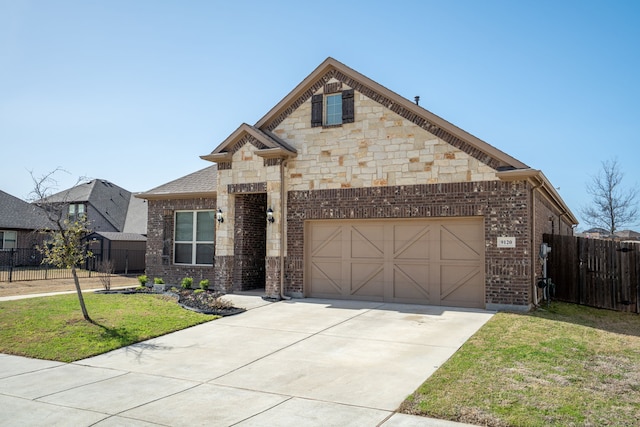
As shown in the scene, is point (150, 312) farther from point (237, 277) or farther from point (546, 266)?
point (546, 266)

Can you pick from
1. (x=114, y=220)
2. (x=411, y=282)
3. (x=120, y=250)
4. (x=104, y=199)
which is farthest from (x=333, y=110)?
(x=104, y=199)

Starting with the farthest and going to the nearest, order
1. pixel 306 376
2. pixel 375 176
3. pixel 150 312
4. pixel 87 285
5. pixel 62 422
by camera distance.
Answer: pixel 87 285, pixel 375 176, pixel 150 312, pixel 306 376, pixel 62 422

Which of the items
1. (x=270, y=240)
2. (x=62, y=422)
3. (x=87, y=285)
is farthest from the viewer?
(x=87, y=285)

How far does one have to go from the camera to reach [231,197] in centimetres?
1630

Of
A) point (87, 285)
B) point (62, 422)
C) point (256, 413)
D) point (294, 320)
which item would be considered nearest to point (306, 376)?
point (256, 413)

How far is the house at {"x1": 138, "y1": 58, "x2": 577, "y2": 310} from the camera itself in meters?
12.9

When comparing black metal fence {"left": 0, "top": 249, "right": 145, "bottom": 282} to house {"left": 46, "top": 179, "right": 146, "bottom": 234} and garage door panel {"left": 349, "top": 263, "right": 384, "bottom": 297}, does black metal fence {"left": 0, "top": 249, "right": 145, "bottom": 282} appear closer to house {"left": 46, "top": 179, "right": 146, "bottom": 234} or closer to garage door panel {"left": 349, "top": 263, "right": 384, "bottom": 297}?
house {"left": 46, "top": 179, "right": 146, "bottom": 234}

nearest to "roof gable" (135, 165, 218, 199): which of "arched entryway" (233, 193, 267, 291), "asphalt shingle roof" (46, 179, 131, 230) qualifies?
"arched entryway" (233, 193, 267, 291)

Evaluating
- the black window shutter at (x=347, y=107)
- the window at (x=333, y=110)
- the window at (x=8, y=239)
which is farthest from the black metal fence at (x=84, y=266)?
the black window shutter at (x=347, y=107)

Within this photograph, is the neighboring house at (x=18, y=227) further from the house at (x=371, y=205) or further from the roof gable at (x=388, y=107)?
the roof gable at (x=388, y=107)

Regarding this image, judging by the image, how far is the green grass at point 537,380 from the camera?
18.5 feet

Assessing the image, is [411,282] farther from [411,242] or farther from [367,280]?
[367,280]

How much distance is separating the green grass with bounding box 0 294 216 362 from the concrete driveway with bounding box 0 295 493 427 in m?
0.42

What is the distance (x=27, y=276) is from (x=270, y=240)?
15839 millimetres
